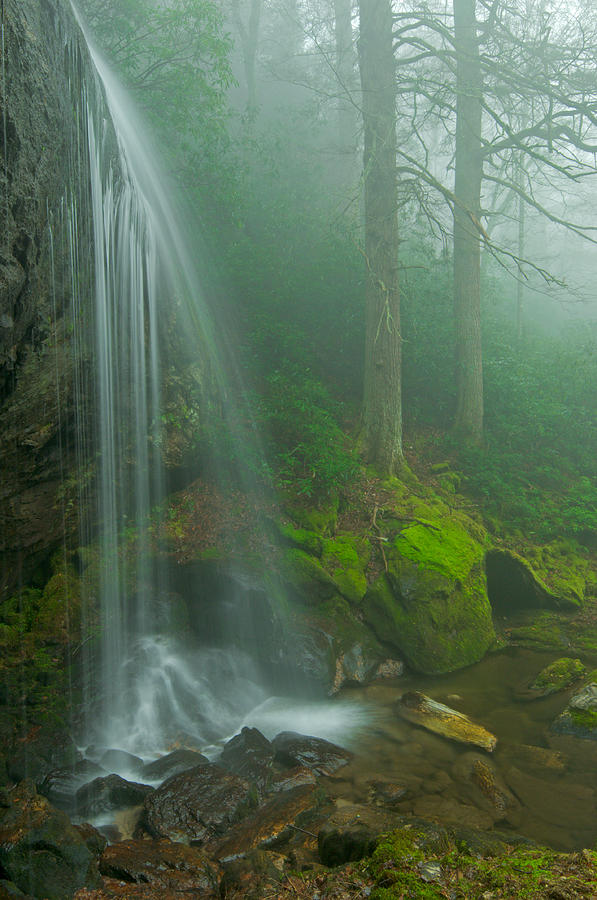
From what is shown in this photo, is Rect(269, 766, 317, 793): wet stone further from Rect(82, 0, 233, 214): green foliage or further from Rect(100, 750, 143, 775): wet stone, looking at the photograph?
Rect(82, 0, 233, 214): green foliage

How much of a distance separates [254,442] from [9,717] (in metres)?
4.81

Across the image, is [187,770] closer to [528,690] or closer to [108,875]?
[108,875]

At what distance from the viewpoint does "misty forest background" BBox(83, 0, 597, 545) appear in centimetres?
917

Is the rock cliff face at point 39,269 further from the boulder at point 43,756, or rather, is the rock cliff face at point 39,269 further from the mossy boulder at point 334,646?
the mossy boulder at point 334,646

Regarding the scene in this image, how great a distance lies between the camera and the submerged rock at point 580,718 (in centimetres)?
546

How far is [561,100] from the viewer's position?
27.8 feet

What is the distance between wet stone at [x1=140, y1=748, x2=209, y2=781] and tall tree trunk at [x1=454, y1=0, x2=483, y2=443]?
758cm

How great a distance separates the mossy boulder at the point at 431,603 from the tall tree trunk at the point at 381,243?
6.10ft

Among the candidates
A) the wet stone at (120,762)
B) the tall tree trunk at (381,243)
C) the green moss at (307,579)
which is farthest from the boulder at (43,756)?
the tall tree trunk at (381,243)

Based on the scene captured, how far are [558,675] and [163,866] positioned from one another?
485 centimetres

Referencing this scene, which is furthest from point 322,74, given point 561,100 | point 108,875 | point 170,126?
point 108,875

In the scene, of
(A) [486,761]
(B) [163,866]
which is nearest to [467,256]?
(A) [486,761]

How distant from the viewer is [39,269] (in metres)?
5.25

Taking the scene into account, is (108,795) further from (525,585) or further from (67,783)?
(525,585)
